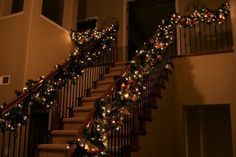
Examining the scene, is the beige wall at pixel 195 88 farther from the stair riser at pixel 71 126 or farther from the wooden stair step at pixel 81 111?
the stair riser at pixel 71 126

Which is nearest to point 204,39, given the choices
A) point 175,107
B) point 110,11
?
point 175,107

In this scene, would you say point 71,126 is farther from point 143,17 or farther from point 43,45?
point 143,17

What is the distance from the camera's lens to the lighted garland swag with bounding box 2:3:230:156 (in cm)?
287

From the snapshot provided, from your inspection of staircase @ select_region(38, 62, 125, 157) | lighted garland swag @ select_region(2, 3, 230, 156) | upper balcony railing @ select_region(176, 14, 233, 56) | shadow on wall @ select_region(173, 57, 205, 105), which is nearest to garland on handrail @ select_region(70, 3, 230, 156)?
lighted garland swag @ select_region(2, 3, 230, 156)

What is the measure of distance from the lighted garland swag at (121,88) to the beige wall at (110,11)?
2450 mm

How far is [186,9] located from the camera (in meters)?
8.22

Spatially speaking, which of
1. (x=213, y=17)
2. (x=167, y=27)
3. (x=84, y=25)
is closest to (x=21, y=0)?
(x=84, y=25)

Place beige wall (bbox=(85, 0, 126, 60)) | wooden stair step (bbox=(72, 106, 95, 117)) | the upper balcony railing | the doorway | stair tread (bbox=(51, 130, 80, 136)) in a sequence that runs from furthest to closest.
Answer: the doorway → beige wall (bbox=(85, 0, 126, 60)) → the upper balcony railing → wooden stair step (bbox=(72, 106, 95, 117)) → stair tread (bbox=(51, 130, 80, 136))

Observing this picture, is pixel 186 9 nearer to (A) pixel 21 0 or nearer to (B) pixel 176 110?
(B) pixel 176 110

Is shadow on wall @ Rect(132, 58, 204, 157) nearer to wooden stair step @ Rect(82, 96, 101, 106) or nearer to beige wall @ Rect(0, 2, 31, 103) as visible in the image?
wooden stair step @ Rect(82, 96, 101, 106)

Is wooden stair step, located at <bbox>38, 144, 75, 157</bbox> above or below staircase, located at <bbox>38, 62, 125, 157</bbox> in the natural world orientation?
below

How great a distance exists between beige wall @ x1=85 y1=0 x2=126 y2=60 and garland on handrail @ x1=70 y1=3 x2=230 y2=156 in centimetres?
265

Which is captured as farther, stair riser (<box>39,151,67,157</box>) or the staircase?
stair riser (<box>39,151,67,157</box>)

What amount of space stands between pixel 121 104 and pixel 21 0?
586 cm
